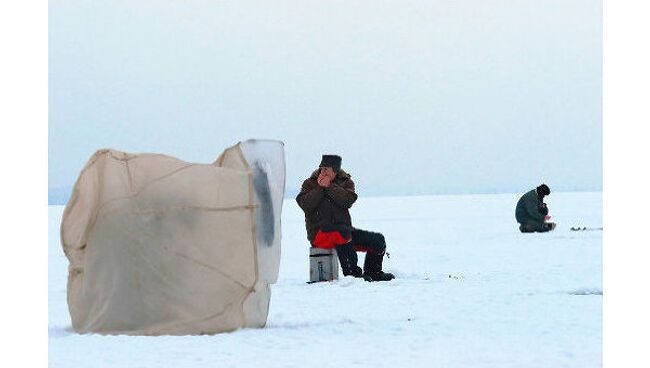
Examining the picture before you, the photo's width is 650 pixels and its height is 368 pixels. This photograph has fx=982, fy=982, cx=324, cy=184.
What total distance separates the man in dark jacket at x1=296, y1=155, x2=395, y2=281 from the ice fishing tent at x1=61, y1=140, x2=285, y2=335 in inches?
125

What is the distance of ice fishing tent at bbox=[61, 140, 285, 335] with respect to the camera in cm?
693

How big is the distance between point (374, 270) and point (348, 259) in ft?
1.05

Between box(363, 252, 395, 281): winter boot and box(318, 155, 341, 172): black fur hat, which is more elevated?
box(318, 155, 341, 172): black fur hat

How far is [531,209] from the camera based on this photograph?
62.4 ft

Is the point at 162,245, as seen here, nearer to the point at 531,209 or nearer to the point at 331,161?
the point at 331,161

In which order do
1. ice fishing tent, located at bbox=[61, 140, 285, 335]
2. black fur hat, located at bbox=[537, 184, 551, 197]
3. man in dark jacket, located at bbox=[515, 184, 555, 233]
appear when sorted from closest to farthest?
ice fishing tent, located at bbox=[61, 140, 285, 335] < black fur hat, located at bbox=[537, 184, 551, 197] < man in dark jacket, located at bbox=[515, 184, 555, 233]

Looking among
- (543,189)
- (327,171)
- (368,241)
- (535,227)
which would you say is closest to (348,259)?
(368,241)

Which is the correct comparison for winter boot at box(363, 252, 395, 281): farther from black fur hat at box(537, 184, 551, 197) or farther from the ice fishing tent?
black fur hat at box(537, 184, 551, 197)

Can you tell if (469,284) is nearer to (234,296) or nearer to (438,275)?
(438,275)

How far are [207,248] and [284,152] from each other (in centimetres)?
112

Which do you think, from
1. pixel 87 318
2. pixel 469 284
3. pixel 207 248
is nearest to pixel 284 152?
pixel 207 248

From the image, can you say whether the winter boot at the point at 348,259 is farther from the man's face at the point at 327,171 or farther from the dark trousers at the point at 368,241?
the man's face at the point at 327,171

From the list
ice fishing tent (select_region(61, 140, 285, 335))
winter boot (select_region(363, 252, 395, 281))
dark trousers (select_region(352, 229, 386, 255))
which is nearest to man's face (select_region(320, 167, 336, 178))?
dark trousers (select_region(352, 229, 386, 255))

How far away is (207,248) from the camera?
6.98m
